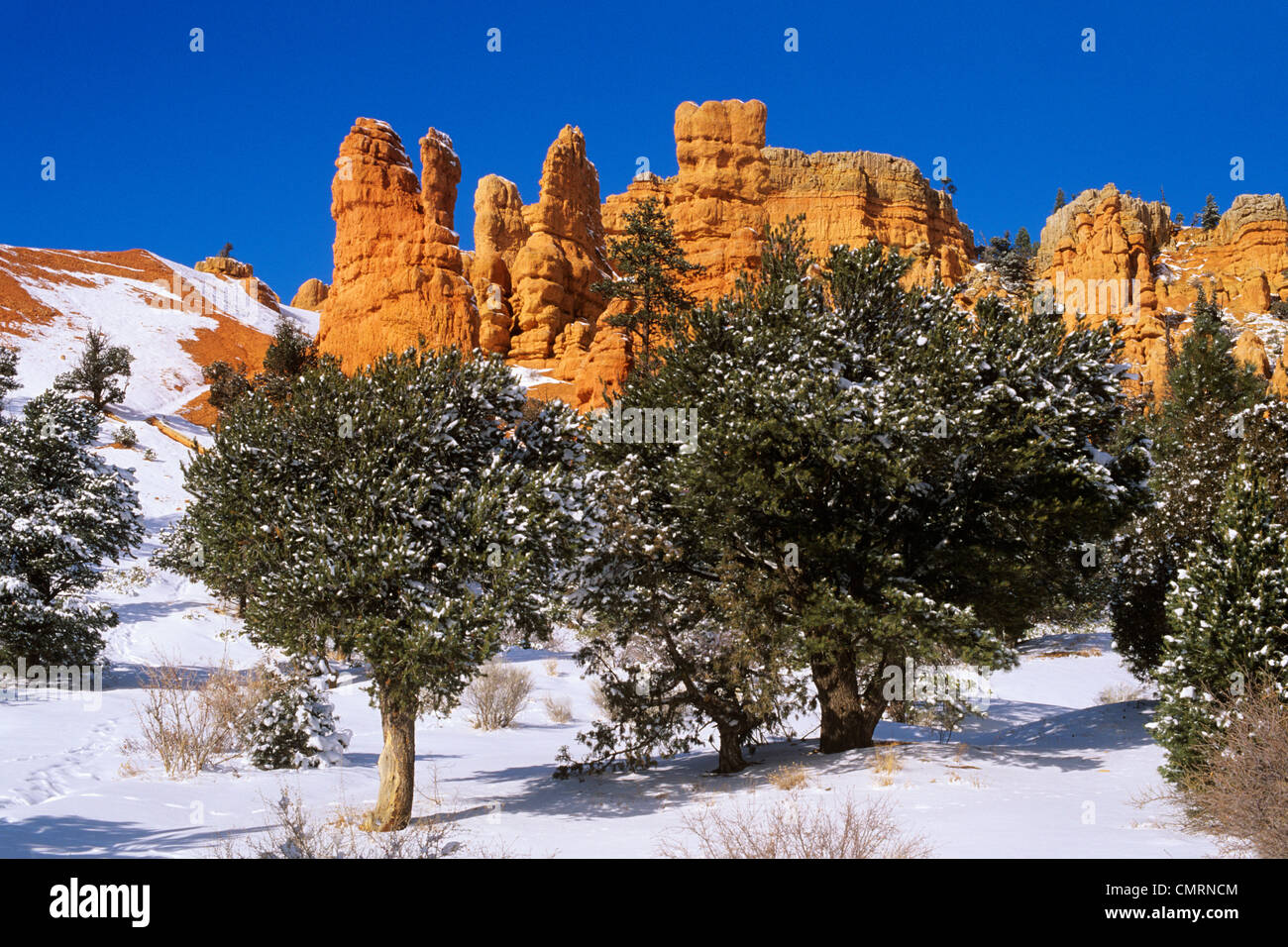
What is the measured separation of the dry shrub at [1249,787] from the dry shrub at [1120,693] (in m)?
18.3

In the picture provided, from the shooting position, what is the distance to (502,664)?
101ft

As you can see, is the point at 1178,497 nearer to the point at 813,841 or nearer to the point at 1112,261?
the point at 813,841

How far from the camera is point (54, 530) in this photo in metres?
24.4

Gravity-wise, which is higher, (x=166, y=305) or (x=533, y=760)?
(x=166, y=305)

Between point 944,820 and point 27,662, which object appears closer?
point 944,820

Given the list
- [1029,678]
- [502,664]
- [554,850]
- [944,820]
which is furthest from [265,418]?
[1029,678]

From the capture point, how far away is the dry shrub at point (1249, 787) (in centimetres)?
795

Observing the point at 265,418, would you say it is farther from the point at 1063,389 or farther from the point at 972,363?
the point at 1063,389

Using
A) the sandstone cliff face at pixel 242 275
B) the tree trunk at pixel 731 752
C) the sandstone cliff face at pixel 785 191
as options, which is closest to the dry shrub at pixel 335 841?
the tree trunk at pixel 731 752

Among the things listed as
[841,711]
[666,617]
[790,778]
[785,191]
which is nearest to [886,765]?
[790,778]

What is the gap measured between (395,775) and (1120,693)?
25280mm

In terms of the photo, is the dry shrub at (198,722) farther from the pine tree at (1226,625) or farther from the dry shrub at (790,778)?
the pine tree at (1226,625)

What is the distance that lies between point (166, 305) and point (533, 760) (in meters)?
105

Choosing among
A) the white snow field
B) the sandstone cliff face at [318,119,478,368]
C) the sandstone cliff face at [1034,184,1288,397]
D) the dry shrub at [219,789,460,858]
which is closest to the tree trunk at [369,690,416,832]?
the dry shrub at [219,789,460,858]
